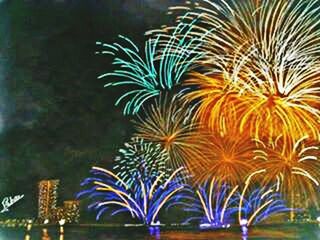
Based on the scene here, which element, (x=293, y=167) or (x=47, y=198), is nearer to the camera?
(x=293, y=167)

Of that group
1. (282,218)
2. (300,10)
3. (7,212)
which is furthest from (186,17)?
(7,212)

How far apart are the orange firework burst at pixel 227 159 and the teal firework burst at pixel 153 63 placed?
0.54m

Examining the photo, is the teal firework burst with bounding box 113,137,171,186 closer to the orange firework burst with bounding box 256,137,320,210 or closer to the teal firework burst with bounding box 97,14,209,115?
the teal firework burst with bounding box 97,14,209,115

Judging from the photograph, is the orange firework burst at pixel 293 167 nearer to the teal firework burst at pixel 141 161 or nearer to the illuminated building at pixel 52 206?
the teal firework burst at pixel 141 161

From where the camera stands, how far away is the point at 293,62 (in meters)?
3.64

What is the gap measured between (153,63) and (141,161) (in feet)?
2.38

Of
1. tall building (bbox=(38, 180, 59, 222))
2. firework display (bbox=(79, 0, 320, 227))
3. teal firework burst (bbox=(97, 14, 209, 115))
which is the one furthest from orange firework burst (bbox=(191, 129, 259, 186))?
tall building (bbox=(38, 180, 59, 222))

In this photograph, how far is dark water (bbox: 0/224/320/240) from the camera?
3.57 meters

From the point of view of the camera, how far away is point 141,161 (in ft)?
12.0

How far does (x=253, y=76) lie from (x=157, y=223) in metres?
1.26

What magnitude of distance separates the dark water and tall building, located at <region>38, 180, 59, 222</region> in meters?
0.12

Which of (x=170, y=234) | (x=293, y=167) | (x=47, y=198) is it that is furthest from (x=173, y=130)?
(x=47, y=198)

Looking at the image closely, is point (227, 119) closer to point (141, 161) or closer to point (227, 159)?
point (227, 159)

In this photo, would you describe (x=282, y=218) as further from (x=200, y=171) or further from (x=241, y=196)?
(x=200, y=171)
